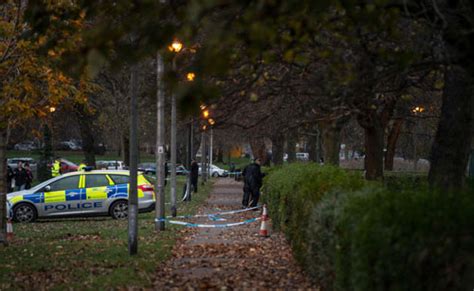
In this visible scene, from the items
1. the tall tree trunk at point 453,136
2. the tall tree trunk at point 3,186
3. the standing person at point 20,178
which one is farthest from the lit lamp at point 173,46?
the standing person at point 20,178

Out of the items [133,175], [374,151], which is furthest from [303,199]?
[374,151]

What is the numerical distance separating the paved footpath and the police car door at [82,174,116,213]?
403 centimetres

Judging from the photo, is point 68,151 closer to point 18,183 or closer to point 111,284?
point 18,183

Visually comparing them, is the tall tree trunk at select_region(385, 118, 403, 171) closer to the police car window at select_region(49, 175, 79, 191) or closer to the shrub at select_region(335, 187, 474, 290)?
the police car window at select_region(49, 175, 79, 191)

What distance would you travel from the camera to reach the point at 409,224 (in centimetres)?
578

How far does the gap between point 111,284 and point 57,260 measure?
279 cm

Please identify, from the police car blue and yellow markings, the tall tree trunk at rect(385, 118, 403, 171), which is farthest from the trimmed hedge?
the tall tree trunk at rect(385, 118, 403, 171)

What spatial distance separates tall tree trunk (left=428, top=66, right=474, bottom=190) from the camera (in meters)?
10.2

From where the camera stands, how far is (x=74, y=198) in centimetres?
2086

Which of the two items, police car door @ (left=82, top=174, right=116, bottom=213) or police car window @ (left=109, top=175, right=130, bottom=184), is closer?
police car door @ (left=82, top=174, right=116, bottom=213)

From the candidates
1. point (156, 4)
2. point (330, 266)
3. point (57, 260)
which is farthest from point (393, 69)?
point (57, 260)

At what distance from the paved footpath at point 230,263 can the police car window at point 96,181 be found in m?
4.24

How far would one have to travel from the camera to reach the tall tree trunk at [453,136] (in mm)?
10242

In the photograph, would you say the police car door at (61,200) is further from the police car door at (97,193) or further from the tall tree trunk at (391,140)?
the tall tree trunk at (391,140)
